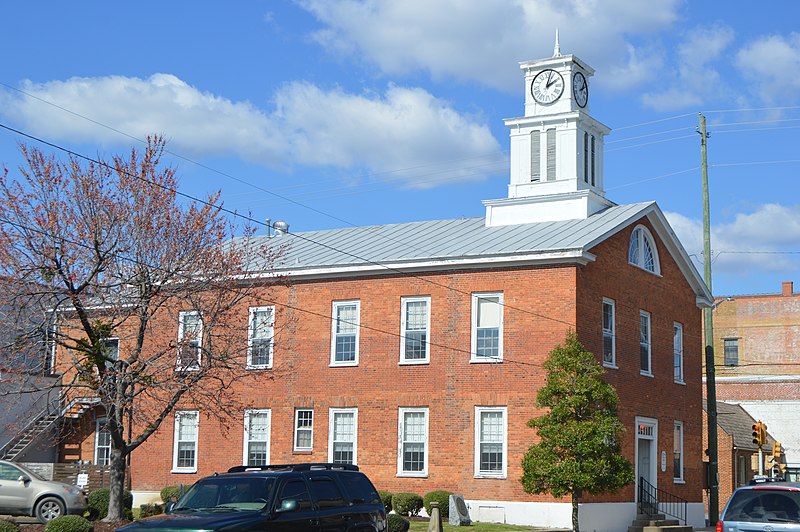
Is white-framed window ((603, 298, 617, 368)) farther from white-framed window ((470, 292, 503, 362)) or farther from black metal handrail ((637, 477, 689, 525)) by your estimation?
black metal handrail ((637, 477, 689, 525))

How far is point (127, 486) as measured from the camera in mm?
37531

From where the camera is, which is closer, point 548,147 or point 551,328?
point 551,328

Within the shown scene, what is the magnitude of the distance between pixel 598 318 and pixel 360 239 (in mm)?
10216

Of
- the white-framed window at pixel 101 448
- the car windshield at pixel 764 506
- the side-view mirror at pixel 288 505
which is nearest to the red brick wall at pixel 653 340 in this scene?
the car windshield at pixel 764 506

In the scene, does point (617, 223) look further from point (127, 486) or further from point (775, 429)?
point (775, 429)

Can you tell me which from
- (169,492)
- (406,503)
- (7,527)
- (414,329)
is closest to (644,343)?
(414,329)

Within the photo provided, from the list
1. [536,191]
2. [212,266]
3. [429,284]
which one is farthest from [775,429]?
[212,266]

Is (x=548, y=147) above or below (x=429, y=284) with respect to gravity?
above

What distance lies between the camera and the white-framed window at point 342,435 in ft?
115

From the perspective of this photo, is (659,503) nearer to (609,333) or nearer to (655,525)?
(655,525)

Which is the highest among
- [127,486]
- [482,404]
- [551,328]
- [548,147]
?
[548,147]

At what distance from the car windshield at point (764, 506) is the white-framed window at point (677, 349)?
887 inches

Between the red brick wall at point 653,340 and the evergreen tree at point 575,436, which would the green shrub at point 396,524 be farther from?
the red brick wall at point 653,340

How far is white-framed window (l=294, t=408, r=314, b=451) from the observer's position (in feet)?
118
